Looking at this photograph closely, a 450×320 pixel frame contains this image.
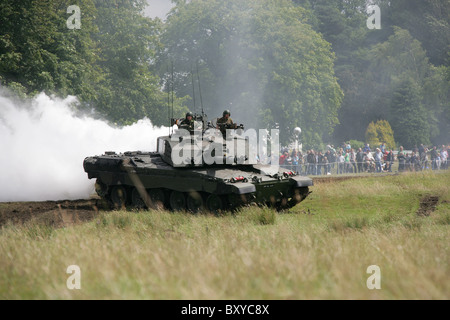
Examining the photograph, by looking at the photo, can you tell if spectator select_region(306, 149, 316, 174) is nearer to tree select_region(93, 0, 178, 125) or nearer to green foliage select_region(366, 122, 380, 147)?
tree select_region(93, 0, 178, 125)

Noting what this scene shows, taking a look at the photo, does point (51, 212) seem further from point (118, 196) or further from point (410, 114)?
point (410, 114)

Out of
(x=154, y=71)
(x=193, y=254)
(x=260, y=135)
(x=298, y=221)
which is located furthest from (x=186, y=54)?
(x=193, y=254)

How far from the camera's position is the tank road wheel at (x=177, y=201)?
50.9 feet

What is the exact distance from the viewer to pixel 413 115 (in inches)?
2121

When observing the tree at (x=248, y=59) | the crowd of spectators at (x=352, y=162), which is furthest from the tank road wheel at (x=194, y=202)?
the tree at (x=248, y=59)

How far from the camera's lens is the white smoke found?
1992 cm

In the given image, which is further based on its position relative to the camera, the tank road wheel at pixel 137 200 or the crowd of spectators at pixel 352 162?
the crowd of spectators at pixel 352 162

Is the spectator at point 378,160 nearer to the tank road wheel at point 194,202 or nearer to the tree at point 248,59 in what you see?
the tree at point 248,59

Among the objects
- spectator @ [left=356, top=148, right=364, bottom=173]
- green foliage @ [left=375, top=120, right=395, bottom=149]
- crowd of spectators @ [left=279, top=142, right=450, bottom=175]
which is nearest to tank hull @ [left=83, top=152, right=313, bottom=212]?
crowd of spectators @ [left=279, top=142, right=450, bottom=175]

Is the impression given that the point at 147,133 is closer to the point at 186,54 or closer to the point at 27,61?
the point at 27,61

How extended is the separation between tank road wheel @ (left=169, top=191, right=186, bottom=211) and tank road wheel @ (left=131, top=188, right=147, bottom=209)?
53.2 inches

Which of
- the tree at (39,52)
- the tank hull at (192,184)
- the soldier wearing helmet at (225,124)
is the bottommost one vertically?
the tank hull at (192,184)

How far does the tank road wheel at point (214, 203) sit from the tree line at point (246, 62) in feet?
24.9
